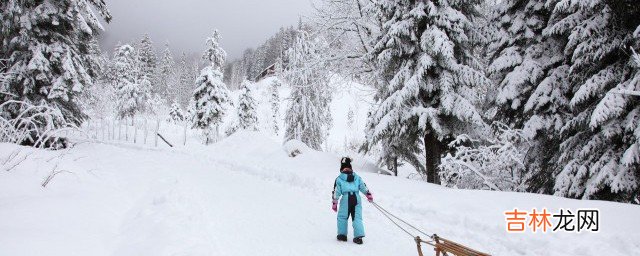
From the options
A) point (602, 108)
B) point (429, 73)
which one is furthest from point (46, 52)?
point (602, 108)

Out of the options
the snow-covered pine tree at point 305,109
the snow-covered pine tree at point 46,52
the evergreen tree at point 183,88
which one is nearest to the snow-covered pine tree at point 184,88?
the evergreen tree at point 183,88

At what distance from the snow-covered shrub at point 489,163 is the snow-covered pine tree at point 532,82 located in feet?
1.55

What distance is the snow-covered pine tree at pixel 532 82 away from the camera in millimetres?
11906

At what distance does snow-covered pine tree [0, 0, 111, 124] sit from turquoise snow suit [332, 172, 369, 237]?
15.4 metres

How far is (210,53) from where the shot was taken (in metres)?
42.4

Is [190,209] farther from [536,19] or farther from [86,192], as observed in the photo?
[536,19]

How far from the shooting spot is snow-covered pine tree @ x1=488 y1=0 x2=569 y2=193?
1191 cm

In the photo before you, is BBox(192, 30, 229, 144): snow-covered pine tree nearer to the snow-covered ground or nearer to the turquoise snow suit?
the snow-covered ground

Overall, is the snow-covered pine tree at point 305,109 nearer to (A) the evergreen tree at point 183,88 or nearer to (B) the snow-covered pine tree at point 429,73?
(B) the snow-covered pine tree at point 429,73

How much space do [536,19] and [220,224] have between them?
38.2 ft

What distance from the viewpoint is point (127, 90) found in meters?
50.8

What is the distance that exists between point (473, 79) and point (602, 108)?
13.9ft

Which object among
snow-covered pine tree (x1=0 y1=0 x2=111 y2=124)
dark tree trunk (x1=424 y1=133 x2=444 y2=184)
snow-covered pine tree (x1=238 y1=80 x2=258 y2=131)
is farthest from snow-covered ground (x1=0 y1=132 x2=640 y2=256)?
snow-covered pine tree (x1=238 y1=80 x2=258 y2=131)

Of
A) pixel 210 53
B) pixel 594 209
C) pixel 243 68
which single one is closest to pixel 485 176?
pixel 594 209
